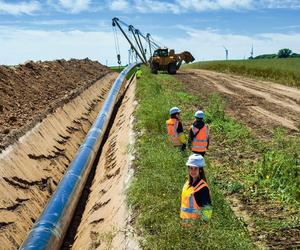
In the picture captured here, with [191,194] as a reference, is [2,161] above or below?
below

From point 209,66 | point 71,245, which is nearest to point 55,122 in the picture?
point 71,245

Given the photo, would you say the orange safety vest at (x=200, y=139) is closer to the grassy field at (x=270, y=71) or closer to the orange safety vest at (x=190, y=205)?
the orange safety vest at (x=190, y=205)

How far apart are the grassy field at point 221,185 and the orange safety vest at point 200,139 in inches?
21.3

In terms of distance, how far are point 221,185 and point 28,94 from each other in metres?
15.9

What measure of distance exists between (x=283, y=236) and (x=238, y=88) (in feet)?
76.6

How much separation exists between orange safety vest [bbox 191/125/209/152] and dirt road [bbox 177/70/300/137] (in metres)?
5.37

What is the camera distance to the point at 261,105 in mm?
22672

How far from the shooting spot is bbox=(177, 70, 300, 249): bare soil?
8.11 meters

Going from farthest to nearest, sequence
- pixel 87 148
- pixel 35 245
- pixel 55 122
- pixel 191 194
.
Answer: pixel 55 122 → pixel 87 148 → pixel 35 245 → pixel 191 194

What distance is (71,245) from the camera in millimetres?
10945

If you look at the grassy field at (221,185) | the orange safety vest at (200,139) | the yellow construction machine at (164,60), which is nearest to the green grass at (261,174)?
the grassy field at (221,185)

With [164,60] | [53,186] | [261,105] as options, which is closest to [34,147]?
[53,186]

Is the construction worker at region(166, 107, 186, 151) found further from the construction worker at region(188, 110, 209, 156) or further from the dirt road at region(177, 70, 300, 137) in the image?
the dirt road at region(177, 70, 300, 137)

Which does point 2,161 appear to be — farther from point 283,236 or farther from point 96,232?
point 283,236
